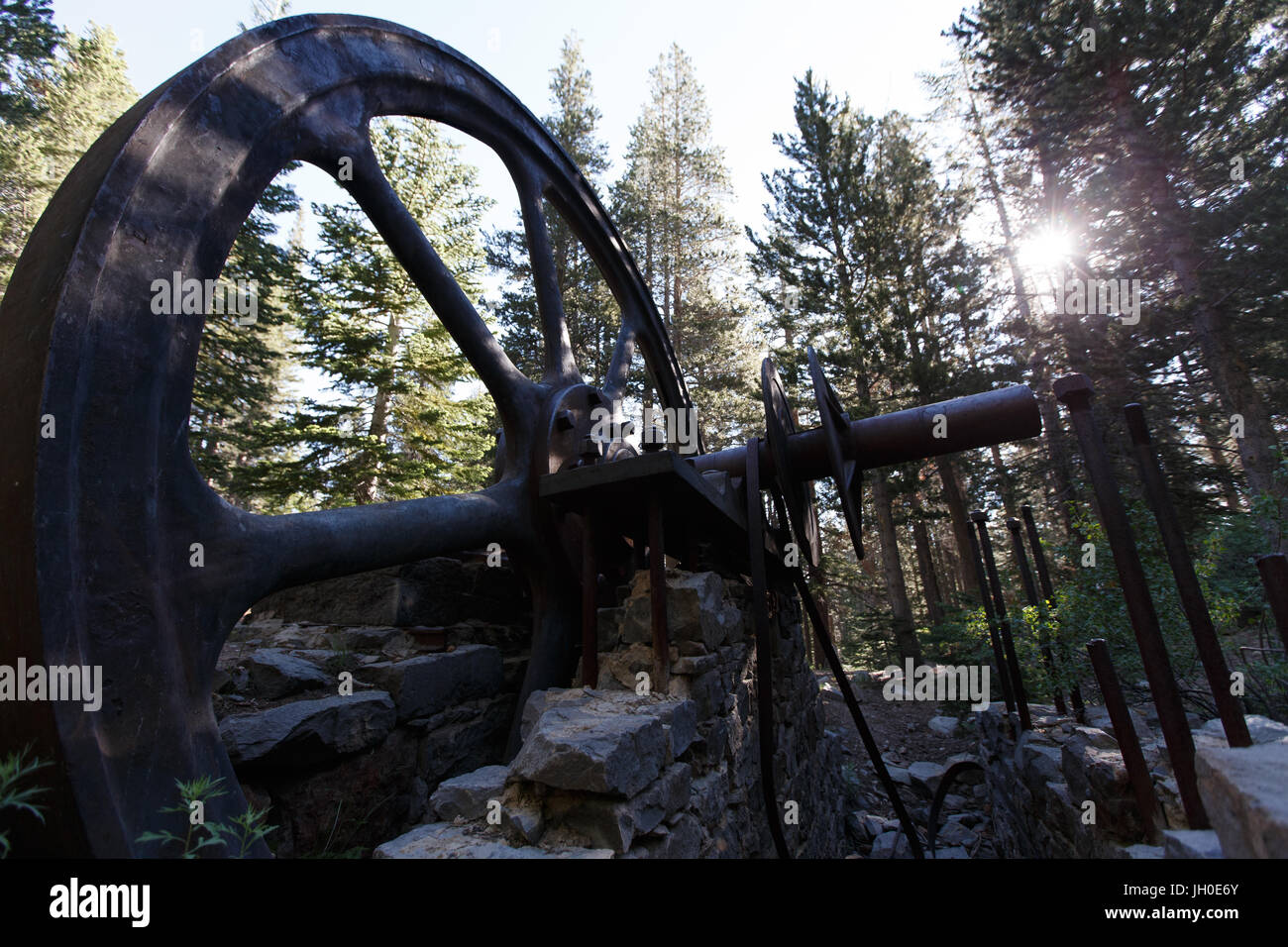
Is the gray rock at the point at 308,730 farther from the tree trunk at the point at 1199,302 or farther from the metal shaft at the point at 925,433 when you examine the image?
the tree trunk at the point at 1199,302

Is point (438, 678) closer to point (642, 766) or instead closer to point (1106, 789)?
point (642, 766)

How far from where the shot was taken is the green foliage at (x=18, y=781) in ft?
3.62

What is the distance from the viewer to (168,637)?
4.77 feet

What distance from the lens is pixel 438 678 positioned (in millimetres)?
2684

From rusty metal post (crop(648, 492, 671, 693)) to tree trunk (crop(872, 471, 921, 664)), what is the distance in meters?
9.32

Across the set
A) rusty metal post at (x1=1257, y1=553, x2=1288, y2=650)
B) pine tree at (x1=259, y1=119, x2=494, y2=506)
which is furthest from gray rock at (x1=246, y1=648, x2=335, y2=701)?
pine tree at (x1=259, y1=119, x2=494, y2=506)

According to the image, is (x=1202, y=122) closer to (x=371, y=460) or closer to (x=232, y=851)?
(x=232, y=851)

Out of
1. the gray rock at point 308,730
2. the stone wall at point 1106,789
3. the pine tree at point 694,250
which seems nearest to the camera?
the stone wall at point 1106,789

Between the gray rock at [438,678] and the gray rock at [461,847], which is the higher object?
the gray rock at [438,678]

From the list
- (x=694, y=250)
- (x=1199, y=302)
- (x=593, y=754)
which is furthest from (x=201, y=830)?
(x=694, y=250)

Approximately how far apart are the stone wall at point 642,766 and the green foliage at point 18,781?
723 mm

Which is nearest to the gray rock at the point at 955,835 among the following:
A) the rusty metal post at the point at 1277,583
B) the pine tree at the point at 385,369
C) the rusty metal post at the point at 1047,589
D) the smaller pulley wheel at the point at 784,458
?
the rusty metal post at the point at 1047,589

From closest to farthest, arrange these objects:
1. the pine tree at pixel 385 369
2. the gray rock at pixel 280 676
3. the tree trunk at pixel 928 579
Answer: the gray rock at pixel 280 676 → the pine tree at pixel 385 369 → the tree trunk at pixel 928 579

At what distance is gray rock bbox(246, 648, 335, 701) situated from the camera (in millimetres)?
2330
